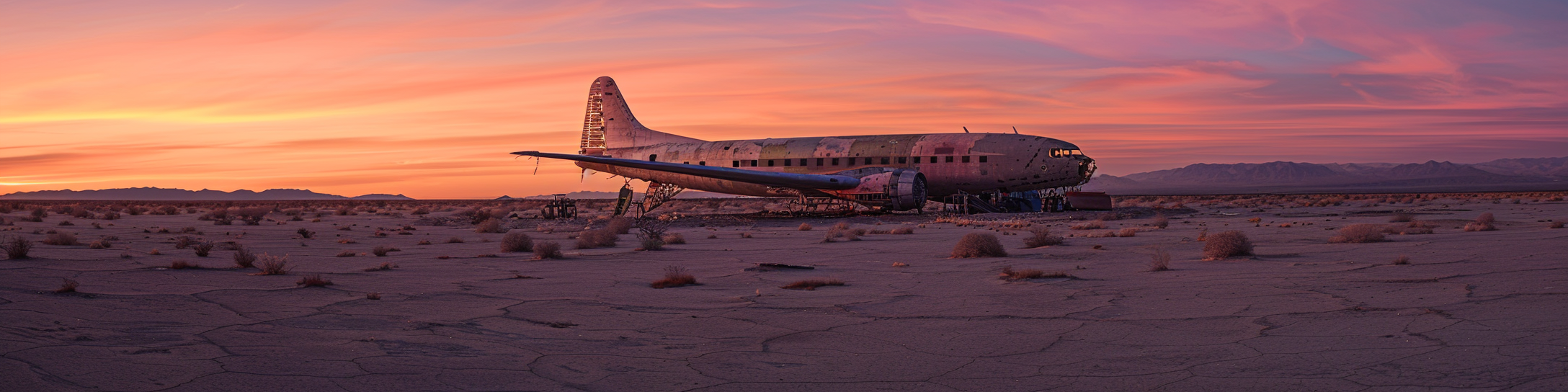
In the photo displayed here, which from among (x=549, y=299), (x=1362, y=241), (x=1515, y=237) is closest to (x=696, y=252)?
(x=549, y=299)

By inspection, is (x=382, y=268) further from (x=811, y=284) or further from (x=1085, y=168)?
(x=1085, y=168)

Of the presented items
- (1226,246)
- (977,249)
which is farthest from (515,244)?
(1226,246)

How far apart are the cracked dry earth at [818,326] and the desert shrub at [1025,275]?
25cm

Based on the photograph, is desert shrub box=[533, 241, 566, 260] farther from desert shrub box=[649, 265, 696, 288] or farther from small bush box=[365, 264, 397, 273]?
desert shrub box=[649, 265, 696, 288]

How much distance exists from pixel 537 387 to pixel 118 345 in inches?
153

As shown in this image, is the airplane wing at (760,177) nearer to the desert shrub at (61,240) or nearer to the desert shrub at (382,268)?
the desert shrub at (61,240)

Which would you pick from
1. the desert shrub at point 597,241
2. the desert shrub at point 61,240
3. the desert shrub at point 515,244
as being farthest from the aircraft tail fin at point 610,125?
the desert shrub at point 61,240

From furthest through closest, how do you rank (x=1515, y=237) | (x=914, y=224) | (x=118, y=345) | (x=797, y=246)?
1. (x=914, y=224)
2. (x=797, y=246)
3. (x=1515, y=237)
4. (x=118, y=345)

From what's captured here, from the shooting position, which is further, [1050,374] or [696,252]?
[696,252]

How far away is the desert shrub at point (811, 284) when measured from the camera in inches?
512

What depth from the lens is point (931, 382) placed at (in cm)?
683

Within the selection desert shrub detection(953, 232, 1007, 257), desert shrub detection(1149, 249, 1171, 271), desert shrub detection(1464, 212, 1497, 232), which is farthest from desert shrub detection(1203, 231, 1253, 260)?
desert shrub detection(1464, 212, 1497, 232)

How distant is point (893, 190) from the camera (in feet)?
120

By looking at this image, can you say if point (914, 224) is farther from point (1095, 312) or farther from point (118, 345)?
point (118, 345)
